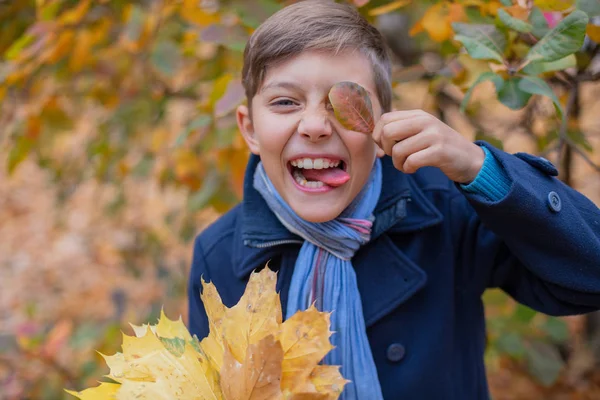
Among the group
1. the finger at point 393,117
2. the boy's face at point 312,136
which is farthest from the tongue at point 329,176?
the finger at point 393,117

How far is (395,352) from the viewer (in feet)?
4.29

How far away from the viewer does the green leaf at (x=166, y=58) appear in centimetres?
188

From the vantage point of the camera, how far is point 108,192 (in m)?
5.46

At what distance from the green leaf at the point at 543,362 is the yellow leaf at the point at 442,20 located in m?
1.31

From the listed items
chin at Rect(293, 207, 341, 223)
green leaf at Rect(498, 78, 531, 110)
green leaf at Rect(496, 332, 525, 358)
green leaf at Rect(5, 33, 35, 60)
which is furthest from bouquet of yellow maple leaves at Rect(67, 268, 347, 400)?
green leaf at Rect(496, 332, 525, 358)

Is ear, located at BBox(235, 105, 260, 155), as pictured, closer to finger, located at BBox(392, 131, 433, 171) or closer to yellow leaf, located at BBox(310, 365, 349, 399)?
finger, located at BBox(392, 131, 433, 171)

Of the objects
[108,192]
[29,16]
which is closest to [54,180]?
[29,16]

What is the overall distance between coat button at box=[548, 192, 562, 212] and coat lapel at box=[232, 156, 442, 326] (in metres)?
0.27

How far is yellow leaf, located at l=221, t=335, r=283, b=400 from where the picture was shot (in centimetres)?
84

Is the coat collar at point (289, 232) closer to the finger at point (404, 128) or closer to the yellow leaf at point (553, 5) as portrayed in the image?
the finger at point (404, 128)

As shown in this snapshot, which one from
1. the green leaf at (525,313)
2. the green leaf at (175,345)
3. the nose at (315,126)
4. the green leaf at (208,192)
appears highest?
the nose at (315,126)

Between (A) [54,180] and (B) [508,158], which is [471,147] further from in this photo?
(A) [54,180]

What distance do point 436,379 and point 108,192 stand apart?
15.1 ft

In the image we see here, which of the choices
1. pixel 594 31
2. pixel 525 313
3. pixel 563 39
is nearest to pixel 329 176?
pixel 563 39
